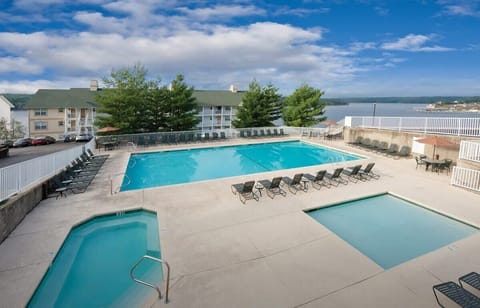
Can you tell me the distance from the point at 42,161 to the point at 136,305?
25.4 ft

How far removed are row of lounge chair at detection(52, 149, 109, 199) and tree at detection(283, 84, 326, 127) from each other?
72.5 ft

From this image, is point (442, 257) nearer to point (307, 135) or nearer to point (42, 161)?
point (42, 161)

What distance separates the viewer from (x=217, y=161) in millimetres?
16609

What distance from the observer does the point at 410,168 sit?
1337 cm

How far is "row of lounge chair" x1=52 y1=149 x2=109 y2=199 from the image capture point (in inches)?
366

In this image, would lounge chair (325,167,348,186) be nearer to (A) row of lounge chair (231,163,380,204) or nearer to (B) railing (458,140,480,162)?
(A) row of lounge chair (231,163,380,204)

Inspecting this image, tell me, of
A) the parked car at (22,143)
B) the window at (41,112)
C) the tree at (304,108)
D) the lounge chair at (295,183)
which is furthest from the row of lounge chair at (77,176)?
the window at (41,112)

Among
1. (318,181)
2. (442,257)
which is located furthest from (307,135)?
(442,257)

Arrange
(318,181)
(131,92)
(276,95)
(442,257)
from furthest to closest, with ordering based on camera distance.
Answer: (276,95) → (131,92) → (318,181) → (442,257)

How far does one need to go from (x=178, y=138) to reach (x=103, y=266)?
15.7 m

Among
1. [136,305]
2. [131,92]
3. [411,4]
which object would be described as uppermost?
[411,4]

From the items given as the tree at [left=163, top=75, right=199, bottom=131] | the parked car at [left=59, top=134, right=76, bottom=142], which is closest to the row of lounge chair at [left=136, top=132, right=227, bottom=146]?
the tree at [left=163, top=75, right=199, bottom=131]

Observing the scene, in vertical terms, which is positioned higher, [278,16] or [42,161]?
[278,16]

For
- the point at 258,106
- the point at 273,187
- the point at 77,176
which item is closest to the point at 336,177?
the point at 273,187
